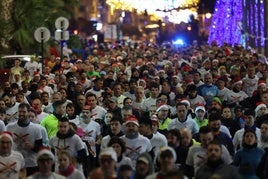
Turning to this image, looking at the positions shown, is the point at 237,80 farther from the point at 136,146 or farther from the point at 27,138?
the point at 136,146

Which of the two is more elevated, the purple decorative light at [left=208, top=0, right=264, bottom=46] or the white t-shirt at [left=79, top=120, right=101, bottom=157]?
the purple decorative light at [left=208, top=0, right=264, bottom=46]

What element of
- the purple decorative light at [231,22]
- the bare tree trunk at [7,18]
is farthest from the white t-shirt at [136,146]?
the purple decorative light at [231,22]

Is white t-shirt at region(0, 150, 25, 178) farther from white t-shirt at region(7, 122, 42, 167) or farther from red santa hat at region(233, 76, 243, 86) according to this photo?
red santa hat at region(233, 76, 243, 86)

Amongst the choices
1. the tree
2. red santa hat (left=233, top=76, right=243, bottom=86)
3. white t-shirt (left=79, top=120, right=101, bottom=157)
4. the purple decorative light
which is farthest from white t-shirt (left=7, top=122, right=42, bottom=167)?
the tree

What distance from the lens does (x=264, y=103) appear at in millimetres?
17500

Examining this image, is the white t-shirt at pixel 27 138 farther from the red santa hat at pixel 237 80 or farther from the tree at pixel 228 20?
the tree at pixel 228 20

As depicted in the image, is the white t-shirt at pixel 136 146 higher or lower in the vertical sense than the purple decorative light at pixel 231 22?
lower

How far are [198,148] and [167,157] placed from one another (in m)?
1.87

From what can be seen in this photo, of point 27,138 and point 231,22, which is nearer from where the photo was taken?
point 27,138

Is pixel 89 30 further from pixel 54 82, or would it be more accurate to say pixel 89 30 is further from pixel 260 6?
pixel 54 82

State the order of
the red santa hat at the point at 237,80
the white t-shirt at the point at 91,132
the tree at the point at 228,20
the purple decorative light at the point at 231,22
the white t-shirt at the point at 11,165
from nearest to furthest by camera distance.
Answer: the white t-shirt at the point at 11,165
the white t-shirt at the point at 91,132
the red santa hat at the point at 237,80
the purple decorative light at the point at 231,22
the tree at the point at 228,20

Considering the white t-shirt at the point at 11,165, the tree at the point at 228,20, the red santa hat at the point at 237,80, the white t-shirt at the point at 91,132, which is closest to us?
the white t-shirt at the point at 11,165

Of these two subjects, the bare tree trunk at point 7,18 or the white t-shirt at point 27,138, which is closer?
the white t-shirt at point 27,138

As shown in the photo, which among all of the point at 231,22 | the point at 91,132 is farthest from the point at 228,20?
the point at 91,132
